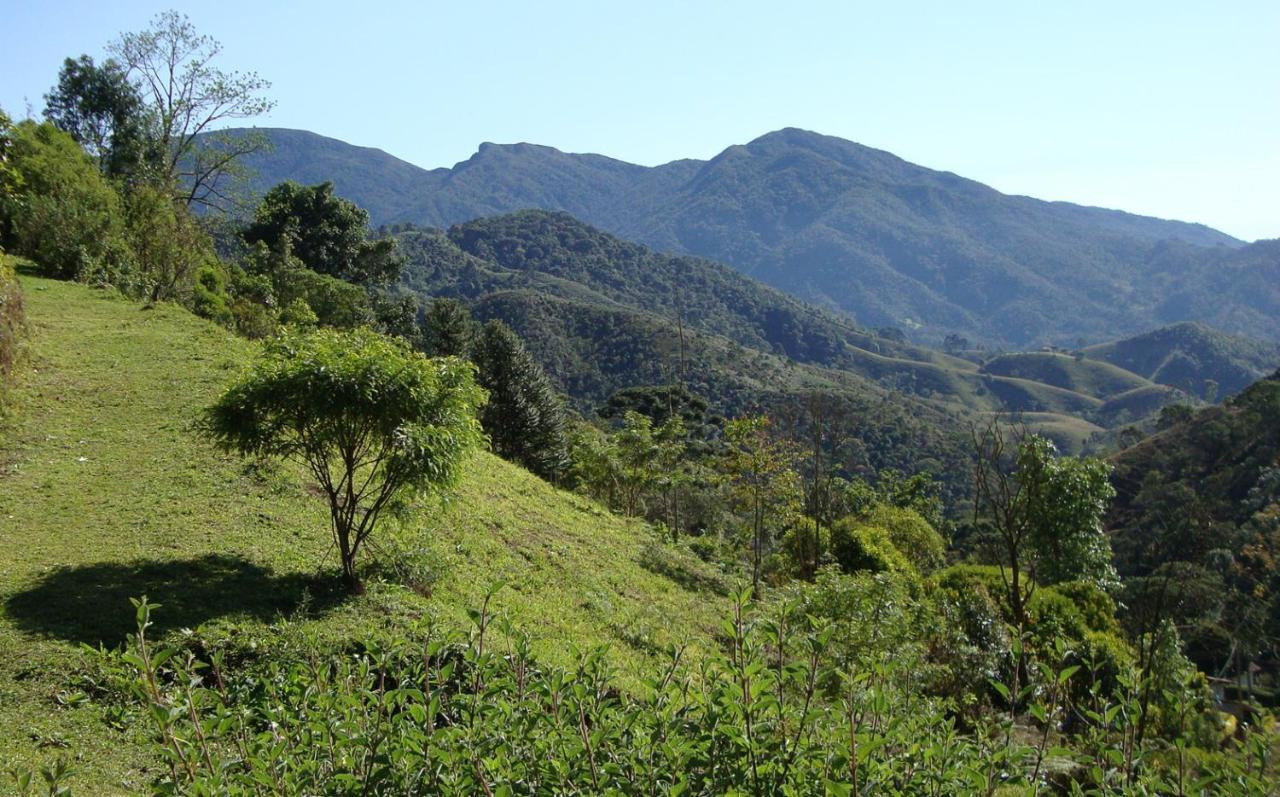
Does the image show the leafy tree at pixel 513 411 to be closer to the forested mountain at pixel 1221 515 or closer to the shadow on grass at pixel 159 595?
the forested mountain at pixel 1221 515

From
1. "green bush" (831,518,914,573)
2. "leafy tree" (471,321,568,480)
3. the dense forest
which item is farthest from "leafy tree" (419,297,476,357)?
"green bush" (831,518,914,573)

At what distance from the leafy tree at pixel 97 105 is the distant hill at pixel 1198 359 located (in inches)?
7229

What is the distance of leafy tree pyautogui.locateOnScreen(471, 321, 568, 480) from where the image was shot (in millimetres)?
30250

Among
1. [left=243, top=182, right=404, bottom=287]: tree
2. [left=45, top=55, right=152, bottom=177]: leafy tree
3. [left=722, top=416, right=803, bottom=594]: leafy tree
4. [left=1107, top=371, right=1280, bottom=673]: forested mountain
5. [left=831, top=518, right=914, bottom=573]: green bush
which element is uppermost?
[left=45, top=55, right=152, bottom=177]: leafy tree

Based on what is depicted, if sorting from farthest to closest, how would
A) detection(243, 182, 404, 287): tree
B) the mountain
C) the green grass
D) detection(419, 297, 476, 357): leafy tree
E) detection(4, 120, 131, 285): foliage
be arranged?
the green grass < the mountain < detection(243, 182, 404, 287): tree < detection(419, 297, 476, 357): leafy tree < detection(4, 120, 131, 285): foliage

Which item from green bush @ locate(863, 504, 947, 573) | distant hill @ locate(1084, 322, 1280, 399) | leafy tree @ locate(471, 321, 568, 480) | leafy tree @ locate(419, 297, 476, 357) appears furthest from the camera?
distant hill @ locate(1084, 322, 1280, 399)

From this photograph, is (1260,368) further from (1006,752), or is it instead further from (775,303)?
(1006,752)

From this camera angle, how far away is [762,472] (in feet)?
54.5

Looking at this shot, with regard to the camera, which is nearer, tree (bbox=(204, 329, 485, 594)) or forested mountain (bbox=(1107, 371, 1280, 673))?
tree (bbox=(204, 329, 485, 594))

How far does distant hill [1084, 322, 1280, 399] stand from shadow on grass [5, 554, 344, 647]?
19188cm

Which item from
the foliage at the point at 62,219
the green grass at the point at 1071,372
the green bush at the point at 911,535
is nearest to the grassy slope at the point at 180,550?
the foliage at the point at 62,219

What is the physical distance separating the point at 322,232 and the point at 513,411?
1732 centimetres

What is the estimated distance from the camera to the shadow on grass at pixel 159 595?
648 cm

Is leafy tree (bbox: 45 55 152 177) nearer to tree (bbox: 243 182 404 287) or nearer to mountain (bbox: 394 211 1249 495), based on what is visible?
tree (bbox: 243 182 404 287)
